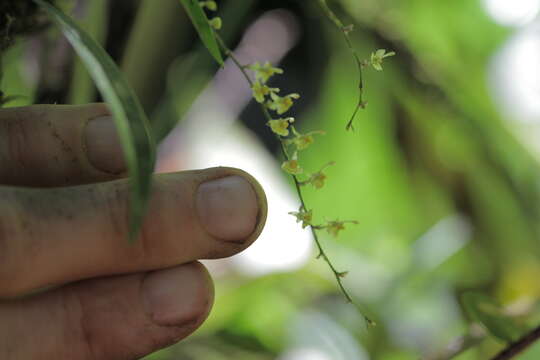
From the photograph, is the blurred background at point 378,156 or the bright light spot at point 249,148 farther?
the bright light spot at point 249,148

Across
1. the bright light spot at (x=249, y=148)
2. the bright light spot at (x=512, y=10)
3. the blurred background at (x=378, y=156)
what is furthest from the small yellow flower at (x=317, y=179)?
the bright light spot at (x=512, y=10)

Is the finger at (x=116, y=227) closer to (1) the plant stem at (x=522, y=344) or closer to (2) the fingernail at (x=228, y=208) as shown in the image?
(2) the fingernail at (x=228, y=208)

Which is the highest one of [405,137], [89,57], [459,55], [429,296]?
[89,57]

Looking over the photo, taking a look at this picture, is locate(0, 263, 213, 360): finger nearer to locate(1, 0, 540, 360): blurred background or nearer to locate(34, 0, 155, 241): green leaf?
locate(34, 0, 155, 241): green leaf

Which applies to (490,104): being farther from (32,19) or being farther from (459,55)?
(32,19)

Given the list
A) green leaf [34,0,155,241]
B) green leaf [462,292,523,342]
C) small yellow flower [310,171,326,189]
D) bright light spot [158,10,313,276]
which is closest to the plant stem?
green leaf [462,292,523,342]

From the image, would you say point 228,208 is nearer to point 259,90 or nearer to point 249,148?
point 259,90

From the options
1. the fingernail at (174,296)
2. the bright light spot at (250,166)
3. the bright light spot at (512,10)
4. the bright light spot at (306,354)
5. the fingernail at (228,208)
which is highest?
the bright light spot at (512,10)

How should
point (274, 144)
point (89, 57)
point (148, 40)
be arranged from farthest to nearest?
point (274, 144), point (148, 40), point (89, 57)

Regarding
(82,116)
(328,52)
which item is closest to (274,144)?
(328,52)
